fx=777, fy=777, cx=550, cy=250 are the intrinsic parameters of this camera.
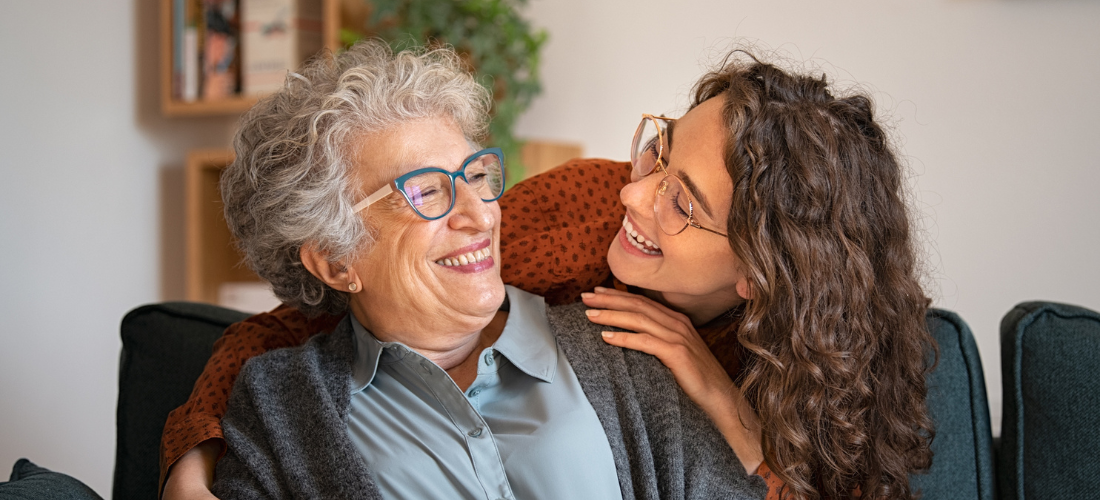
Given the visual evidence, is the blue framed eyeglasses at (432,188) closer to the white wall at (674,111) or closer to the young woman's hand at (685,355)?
the young woman's hand at (685,355)

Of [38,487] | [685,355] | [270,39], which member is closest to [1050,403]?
[685,355]

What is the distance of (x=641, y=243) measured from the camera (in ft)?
4.74

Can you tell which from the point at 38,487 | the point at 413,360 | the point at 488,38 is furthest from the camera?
the point at 488,38

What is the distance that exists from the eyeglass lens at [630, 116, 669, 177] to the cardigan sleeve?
5.0 inches

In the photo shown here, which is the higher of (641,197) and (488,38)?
(488,38)

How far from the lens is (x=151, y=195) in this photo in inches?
124

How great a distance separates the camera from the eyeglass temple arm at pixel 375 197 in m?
1.36

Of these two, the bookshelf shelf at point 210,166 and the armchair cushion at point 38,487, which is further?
the bookshelf shelf at point 210,166

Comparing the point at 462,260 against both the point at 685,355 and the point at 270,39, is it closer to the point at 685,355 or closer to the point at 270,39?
the point at 685,355

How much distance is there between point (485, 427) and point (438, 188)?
0.43 meters

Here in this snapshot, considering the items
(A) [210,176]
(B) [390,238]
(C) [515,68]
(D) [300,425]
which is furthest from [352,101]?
(A) [210,176]

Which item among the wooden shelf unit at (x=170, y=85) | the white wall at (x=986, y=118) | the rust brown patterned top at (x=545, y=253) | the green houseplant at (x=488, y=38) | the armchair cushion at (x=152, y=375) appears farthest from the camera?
the wooden shelf unit at (x=170, y=85)

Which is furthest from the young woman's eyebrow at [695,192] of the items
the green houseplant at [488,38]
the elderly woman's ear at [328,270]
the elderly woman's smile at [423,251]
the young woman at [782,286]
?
the green houseplant at [488,38]

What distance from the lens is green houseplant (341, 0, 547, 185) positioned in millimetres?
2836
